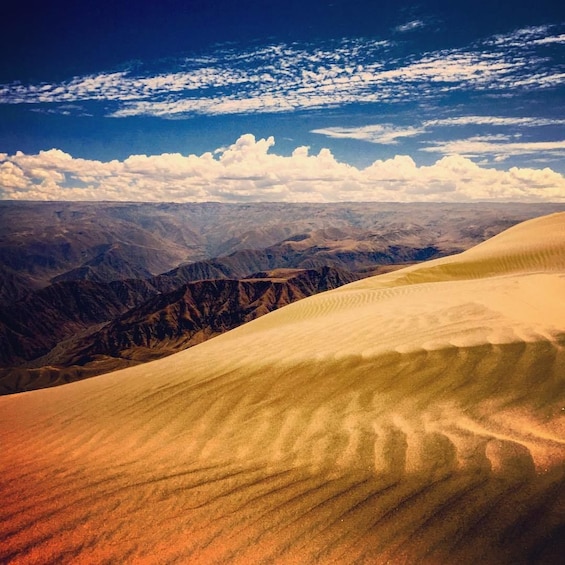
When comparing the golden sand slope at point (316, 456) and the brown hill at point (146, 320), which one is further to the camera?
the brown hill at point (146, 320)

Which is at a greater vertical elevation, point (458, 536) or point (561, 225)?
point (458, 536)

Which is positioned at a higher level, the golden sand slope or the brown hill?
the golden sand slope

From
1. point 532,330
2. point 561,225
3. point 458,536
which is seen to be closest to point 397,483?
point 458,536

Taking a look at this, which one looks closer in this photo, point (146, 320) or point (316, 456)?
point (316, 456)

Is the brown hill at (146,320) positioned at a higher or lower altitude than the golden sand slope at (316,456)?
lower

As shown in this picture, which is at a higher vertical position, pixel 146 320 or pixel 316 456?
pixel 316 456

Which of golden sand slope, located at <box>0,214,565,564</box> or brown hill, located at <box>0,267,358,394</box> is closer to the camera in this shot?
golden sand slope, located at <box>0,214,565,564</box>

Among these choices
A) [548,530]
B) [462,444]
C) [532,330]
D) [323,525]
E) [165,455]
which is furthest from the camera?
[532,330]

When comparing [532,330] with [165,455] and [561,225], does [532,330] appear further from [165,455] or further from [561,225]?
[561,225]
